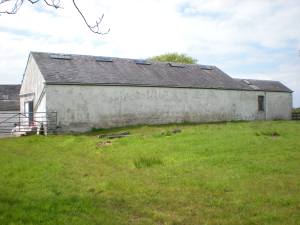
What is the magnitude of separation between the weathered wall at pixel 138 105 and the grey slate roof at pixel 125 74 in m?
0.49

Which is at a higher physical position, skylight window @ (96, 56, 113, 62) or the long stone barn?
skylight window @ (96, 56, 113, 62)

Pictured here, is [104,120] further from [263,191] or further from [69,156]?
[263,191]

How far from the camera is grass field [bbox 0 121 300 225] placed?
7246mm

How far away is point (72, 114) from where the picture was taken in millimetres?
28391

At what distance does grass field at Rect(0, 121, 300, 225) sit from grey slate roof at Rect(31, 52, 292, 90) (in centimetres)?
1246

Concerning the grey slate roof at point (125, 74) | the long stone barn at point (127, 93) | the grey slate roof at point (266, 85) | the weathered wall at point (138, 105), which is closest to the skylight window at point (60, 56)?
the long stone barn at point (127, 93)

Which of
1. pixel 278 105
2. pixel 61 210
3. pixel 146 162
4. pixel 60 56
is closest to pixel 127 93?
pixel 60 56

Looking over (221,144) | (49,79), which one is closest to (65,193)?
(221,144)

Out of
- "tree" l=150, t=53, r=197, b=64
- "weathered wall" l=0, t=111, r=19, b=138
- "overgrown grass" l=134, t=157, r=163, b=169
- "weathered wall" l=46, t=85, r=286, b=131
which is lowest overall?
"overgrown grass" l=134, t=157, r=163, b=169

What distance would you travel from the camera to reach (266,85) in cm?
4434

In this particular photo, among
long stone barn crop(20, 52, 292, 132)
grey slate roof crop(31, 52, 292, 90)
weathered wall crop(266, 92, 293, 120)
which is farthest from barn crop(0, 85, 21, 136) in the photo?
weathered wall crop(266, 92, 293, 120)

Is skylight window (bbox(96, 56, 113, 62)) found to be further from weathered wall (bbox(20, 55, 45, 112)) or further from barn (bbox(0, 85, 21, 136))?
barn (bbox(0, 85, 21, 136))

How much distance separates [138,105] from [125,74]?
2874mm

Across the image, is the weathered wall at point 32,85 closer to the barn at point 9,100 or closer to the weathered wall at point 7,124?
the weathered wall at point 7,124
